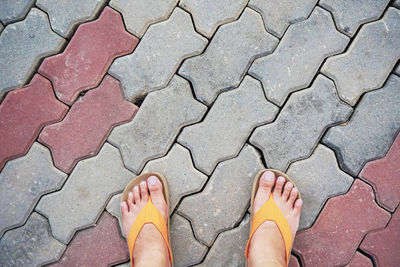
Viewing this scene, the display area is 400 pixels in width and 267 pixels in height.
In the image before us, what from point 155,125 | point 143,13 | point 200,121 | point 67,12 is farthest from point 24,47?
point 200,121

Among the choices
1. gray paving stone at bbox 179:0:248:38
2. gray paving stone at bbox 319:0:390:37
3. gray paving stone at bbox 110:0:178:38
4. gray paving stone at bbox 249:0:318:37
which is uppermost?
gray paving stone at bbox 319:0:390:37

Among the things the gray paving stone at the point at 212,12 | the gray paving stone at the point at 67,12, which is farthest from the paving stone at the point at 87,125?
the gray paving stone at the point at 212,12

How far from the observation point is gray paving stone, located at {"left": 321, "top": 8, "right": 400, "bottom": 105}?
1923mm

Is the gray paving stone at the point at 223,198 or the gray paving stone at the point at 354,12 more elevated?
the gray paving stone at the point at 354,12

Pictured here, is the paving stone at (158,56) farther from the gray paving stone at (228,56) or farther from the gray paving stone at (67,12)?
the gray paving stone at (67,12)

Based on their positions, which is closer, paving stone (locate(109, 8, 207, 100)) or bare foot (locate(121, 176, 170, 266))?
bare foot (locate(121, 176, 170, 266))

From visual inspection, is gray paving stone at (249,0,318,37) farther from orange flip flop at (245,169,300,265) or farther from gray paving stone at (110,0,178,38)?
orange flip flop at (245,169,300,265)

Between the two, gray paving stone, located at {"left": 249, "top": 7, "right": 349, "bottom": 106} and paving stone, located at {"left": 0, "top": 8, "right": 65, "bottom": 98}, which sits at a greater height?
gray paving stone, located at {"left": 249, "top": 7, "right": 349, "bottom": 106}

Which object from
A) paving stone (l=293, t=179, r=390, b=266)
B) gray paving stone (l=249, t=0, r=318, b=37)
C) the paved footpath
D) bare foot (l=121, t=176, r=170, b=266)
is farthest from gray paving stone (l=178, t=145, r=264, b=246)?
gray paving stone (l=249, t=0, r=318, b=37)

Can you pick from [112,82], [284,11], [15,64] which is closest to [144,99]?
[112,82]

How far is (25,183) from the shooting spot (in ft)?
6.31

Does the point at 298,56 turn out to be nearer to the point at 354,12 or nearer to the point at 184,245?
the point at 354,12

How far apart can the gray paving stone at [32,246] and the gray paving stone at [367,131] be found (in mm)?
1497

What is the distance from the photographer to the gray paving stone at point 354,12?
1945 mm
